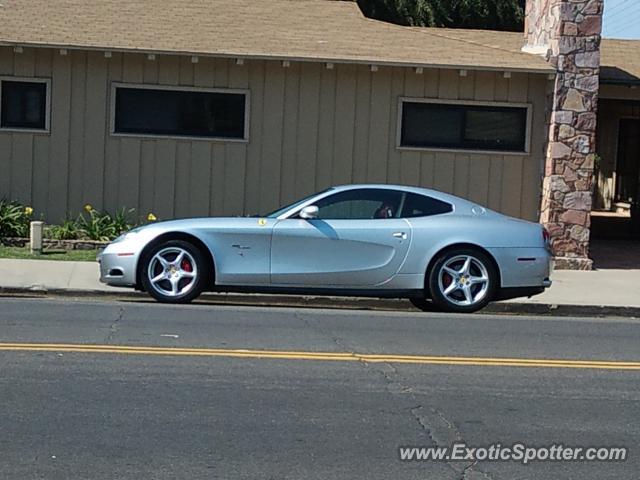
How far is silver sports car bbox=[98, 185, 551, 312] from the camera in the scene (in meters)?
12.1

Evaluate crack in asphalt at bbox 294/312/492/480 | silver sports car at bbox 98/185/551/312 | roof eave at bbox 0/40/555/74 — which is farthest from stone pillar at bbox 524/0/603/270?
crack in asphalt at bbox 294/312/492/480

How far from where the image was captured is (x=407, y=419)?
23.5 ft

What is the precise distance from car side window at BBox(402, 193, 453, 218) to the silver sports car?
73 millimetres

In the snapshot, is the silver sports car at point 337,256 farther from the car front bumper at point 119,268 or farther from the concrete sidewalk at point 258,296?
the concrete sidewalk at point 258,296

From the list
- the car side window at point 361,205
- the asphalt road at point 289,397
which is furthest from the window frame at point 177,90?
the asphalt road at point 289,397

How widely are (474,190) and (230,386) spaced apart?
10.8m

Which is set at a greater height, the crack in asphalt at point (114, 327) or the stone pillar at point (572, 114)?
the stone pillar at point (572, 114)

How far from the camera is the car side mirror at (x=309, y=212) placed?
12070mm

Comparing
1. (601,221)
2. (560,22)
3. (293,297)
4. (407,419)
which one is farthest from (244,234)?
(601,221)

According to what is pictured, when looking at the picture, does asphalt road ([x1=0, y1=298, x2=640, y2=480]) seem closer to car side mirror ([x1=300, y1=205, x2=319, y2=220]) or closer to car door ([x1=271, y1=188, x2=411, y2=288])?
car door ([x1=271, y1=188, x2=411, y2=288])

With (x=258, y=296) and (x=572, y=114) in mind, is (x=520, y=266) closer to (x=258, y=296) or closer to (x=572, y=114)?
(x=258, y=296)

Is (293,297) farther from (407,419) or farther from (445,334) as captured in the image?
(407,419)

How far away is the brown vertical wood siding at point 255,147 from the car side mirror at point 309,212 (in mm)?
5702

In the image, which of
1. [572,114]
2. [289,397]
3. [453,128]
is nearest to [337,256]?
[289,397]
